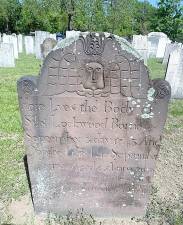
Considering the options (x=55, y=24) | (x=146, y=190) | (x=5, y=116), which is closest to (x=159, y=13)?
(x=55, y=24)

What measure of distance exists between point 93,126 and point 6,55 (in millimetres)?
11997

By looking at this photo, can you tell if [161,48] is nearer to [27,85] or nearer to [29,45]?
[29,45]

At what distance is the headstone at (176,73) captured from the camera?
9070 mm

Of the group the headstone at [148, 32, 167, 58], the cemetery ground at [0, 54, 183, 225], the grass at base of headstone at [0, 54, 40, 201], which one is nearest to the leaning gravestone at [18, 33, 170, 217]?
the cemetery ground at [0, 54, 183, 225]

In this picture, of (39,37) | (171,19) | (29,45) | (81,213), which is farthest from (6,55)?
(171,19)

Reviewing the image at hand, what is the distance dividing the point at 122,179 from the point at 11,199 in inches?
63.7

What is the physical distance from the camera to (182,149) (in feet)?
19.2

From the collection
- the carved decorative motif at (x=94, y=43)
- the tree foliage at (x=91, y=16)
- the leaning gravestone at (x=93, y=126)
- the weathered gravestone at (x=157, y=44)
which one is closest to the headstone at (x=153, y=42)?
the weathered gravestone at (x=157, y=44)

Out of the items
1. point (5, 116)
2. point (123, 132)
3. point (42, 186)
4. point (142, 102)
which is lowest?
point (5, 116)

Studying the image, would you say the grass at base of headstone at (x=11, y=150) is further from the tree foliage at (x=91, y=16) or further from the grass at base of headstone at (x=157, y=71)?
the tree foliage at (x=91, y=16)

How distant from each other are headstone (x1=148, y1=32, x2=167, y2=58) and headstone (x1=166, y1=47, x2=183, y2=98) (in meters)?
14.6

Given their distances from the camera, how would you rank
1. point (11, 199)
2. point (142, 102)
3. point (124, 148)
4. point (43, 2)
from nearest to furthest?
point (142, 102), point (124, 148), point (11, 199), point (43, 2)

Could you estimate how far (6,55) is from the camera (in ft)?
46.5

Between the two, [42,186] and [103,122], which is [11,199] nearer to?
[42,186]
